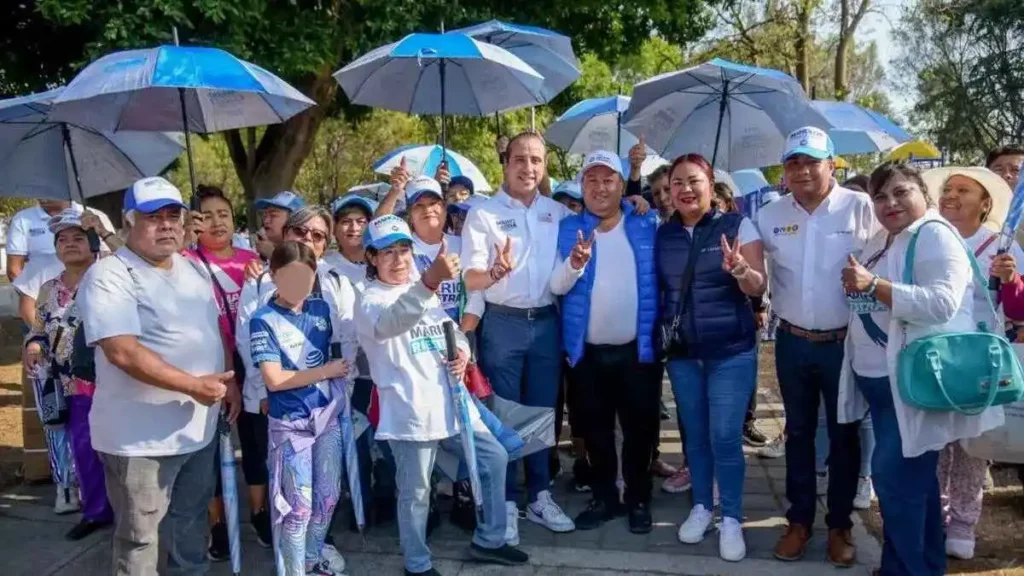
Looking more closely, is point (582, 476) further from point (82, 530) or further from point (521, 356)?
point (82, 530)

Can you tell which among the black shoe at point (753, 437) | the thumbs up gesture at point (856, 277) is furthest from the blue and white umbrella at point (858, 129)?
the thumbs up gesture at point (856, 277)

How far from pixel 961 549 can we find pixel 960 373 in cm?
133

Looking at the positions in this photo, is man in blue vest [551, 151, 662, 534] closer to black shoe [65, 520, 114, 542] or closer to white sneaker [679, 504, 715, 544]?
white sneaker [679, 504, 715, 544]

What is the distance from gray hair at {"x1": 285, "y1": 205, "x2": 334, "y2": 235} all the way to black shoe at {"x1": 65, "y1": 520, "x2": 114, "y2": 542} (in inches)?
86.0

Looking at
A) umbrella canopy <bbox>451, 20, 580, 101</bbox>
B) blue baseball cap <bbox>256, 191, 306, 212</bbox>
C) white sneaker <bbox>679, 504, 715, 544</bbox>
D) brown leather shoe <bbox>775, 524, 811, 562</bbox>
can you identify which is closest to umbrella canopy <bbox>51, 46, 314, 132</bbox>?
blue baseball cap <bbox>256, 191, 306, 212</bbox>

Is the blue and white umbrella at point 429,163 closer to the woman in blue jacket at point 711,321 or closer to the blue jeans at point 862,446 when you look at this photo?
the woman in blue jacket at point 711,321

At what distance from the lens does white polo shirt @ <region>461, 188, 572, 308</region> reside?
4383 mm

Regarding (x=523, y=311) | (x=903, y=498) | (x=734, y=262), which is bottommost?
(x=903, y=498)

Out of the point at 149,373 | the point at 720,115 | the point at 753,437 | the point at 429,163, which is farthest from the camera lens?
the point at 429,163

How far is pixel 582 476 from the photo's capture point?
527 cm

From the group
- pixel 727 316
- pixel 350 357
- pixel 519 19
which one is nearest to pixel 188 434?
pixel 350 357

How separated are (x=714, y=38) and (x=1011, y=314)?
15.5 meters

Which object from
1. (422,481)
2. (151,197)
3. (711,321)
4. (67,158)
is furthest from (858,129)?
(67,158)

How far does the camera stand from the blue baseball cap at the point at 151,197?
325 centimetres
